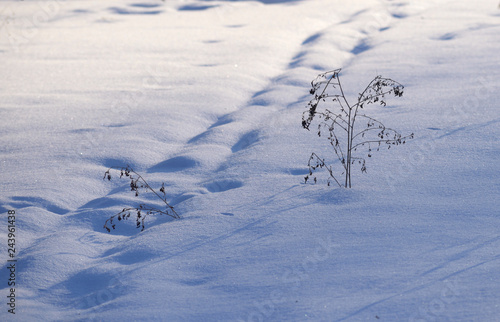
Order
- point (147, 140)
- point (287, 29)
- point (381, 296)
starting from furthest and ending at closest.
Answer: point (287, 29) → point (147, 140) → point (381, 296)

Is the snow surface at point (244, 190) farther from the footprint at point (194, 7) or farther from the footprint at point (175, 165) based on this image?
the footprint at point (194, 7)

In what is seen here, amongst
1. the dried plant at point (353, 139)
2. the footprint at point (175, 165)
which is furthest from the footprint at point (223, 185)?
the dried plant at point (353, 139)

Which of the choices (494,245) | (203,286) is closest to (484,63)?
(494,245)

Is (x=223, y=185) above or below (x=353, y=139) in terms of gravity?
below

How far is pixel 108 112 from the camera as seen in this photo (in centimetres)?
533

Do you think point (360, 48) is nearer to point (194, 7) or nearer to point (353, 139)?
point (353, 139)

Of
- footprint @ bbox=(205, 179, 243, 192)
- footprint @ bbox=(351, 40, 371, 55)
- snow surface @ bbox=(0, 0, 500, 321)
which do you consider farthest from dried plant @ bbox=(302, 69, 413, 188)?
footprint @ bbox=(351, 40, 371, 55)

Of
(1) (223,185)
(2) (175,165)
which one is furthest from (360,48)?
(1) (223,185)

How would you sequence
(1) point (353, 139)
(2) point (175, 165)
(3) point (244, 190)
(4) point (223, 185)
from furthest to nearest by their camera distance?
(1) point (353, 139) < (2) point (175, 165) < (4) point (223, 185) < (3) point (244, 190)

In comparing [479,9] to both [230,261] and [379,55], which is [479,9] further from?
[230,261]

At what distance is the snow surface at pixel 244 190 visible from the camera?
7.72 ft

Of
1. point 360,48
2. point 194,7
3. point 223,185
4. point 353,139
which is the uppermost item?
point 194,7

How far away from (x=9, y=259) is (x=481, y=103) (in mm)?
4288

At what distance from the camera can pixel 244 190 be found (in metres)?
3.43
